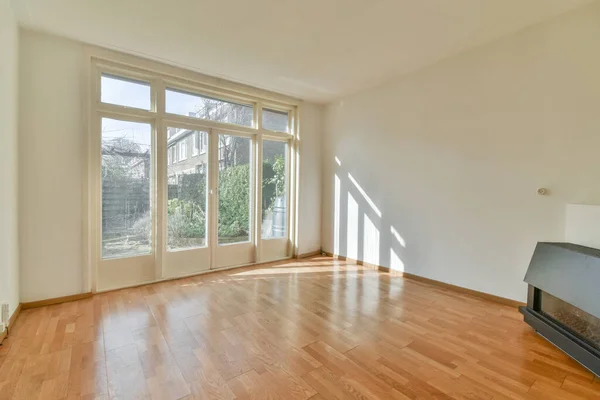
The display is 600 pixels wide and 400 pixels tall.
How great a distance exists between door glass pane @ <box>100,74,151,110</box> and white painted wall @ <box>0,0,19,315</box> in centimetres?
76

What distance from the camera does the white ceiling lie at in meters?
2.50

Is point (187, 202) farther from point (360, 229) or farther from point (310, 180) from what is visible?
point (360, 229)

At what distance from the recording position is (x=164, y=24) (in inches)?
110

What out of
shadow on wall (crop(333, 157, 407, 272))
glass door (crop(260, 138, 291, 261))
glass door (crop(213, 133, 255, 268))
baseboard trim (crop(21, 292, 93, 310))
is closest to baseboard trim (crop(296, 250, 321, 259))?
glass door (crop(260, 138, 291, 261))

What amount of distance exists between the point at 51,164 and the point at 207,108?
1.98 metres

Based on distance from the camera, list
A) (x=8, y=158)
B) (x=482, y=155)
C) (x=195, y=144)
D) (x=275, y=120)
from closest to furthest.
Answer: (x=8, y=158) < (x=482, y=155) < (x=195, y=144) < (x=275, y=120)

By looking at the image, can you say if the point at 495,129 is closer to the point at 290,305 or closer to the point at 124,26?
the point at 290,305

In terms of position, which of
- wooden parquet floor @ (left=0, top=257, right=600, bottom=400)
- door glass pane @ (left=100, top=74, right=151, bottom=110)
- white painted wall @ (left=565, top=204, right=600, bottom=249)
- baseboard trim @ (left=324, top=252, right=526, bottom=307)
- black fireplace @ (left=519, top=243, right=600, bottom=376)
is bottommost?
wooden parquet floor @ (left=0, top=257, right=600, bottom=400)

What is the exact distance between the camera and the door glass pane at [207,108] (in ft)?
12.7

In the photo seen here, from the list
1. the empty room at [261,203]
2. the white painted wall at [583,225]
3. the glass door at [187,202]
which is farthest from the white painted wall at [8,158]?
the white painted wall at [583,225]

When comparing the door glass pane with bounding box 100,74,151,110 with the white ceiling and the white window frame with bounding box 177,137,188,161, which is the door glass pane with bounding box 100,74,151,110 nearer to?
the white ceiling

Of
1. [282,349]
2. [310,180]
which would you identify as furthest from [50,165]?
[310,180]

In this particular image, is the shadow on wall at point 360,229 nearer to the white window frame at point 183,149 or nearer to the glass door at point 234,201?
the glass door at point 234,201

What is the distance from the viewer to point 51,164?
118 inches
